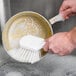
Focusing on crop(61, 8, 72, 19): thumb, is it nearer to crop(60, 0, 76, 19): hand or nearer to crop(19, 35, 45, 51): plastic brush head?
crop(60, 0, 76, 19): hand

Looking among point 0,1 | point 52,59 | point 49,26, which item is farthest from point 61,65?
point 0,1

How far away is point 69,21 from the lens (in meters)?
0.89

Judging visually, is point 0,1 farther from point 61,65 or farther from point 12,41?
point 61,65

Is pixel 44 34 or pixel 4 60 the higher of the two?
pixel 44 34

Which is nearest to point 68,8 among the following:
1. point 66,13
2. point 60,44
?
point 66,13

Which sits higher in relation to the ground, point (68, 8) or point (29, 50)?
point (68, 8)

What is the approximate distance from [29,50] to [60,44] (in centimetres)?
12

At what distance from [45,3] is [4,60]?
0.85 ft

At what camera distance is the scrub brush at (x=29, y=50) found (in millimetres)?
769

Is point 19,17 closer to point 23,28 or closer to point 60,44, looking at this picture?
point 23,28

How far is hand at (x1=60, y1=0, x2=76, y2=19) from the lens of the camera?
798mm

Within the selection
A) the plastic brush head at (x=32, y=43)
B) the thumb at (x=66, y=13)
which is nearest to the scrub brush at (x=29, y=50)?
the plastic brush head at (x=32, y=43)

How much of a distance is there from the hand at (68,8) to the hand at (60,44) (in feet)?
0.37

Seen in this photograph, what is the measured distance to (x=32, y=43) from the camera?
77 centimetres
